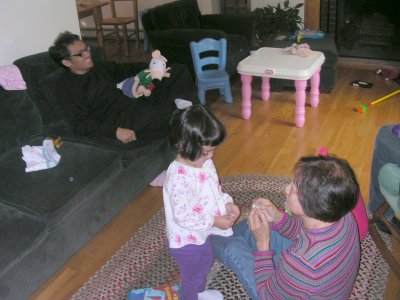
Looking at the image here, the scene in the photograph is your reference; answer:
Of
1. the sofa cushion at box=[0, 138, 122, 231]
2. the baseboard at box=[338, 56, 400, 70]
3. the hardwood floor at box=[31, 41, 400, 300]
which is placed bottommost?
the hardwood floor at box=[31, 41, 400, 300]

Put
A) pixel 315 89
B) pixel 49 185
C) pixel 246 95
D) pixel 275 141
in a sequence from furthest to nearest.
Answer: pixel 315 89 < pixel 246 95 < pixel 275 141 < pixel 49 185

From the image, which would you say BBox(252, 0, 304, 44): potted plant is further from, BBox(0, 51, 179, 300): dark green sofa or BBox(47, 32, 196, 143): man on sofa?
BBox(0, 51, 179, 300): dark green sofa

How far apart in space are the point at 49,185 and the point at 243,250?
1.00 meters

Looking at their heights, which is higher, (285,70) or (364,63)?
(285,70)

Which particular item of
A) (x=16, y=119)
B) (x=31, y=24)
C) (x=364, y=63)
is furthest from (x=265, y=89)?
(x=16, y=119)

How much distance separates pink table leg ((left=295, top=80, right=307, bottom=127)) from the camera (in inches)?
127

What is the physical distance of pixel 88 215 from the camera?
2.12 meters

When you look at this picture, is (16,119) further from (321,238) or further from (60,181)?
(321,238)

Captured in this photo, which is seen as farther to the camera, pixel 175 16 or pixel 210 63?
pixel 175 16

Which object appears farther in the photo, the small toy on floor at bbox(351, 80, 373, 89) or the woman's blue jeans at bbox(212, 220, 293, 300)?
the small toy on floor at bbox(351, 80, 373, 89)

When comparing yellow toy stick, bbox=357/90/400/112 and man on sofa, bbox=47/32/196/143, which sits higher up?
man on sofa, bbox=47/32/196/143

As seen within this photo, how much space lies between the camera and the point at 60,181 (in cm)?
202

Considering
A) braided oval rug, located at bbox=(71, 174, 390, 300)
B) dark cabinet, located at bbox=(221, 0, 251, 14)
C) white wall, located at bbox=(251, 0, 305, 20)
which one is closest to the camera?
braided oval rug, located at bbox=(71, 174, 390, 300)

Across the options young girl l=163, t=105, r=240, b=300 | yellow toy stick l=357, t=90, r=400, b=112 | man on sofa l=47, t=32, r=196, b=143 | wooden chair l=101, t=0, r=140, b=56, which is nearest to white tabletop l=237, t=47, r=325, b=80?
yellow toy stick l=357, t=90, r=400, b=112
